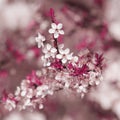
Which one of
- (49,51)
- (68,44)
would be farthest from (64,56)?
(68,44)

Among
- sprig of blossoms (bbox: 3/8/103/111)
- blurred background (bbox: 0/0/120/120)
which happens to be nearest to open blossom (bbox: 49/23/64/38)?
sprig of blossoms (bbox: 3/8/103/111)

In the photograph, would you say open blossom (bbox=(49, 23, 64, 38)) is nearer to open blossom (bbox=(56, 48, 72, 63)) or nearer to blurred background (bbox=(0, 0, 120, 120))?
open blossom (bbox=(56, 48, 72, 63))

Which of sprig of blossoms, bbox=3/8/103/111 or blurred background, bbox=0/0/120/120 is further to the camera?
blurred background, bbox=0/0/120/120

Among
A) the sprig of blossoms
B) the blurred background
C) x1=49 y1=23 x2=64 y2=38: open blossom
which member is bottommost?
the sprig of blossoms

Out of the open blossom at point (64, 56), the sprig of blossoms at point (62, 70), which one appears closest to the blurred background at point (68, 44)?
the sprig of blossoms at point (62, 70)

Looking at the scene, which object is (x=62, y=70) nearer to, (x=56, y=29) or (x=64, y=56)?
(x=64, y=56)

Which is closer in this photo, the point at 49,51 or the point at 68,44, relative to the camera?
the point at 49,51

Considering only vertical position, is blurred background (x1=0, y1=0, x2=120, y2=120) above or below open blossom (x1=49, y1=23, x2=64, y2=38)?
above

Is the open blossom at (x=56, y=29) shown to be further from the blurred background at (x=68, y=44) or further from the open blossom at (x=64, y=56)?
the blurred background at (x=68, y=44)
